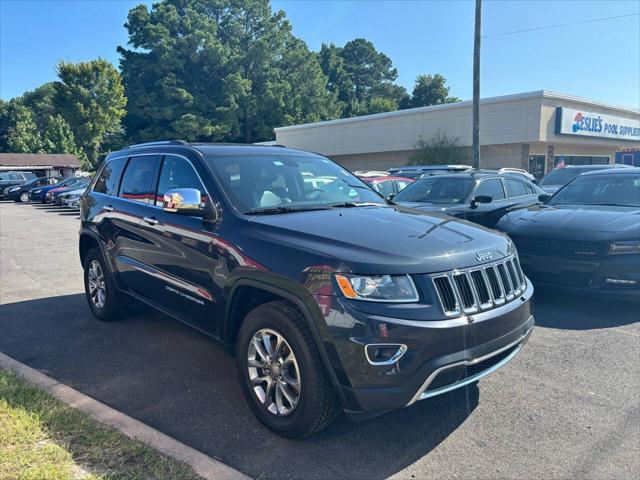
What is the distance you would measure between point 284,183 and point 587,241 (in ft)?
11.7

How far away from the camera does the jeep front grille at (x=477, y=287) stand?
295 centimetres

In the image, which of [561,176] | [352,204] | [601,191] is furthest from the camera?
[561,176]

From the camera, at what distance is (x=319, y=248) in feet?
9.98

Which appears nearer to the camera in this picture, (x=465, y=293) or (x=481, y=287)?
(x=465, y=293)

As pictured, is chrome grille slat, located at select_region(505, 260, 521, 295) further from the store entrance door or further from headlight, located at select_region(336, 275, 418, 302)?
the store entrance door

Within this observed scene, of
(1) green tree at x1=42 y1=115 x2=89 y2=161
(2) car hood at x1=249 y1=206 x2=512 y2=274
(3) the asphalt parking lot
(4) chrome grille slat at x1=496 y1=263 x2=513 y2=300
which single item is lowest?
(3) the asphalt parking lot

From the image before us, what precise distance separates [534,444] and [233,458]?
1.85m

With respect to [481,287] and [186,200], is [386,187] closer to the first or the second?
[186,200]

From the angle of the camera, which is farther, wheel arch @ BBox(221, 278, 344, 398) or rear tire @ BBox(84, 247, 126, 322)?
rear tire @ BBox(84, 247, 126, 322)

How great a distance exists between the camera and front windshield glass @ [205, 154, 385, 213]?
388 centimetres

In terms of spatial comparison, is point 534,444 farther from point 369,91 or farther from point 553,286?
point 369,91

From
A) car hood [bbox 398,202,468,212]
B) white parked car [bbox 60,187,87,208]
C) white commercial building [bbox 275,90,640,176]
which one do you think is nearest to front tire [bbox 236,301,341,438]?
car hood [bbox 398,202,468,212]

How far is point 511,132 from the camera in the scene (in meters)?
26.1

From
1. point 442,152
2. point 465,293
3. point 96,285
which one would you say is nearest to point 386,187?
point 96,285
